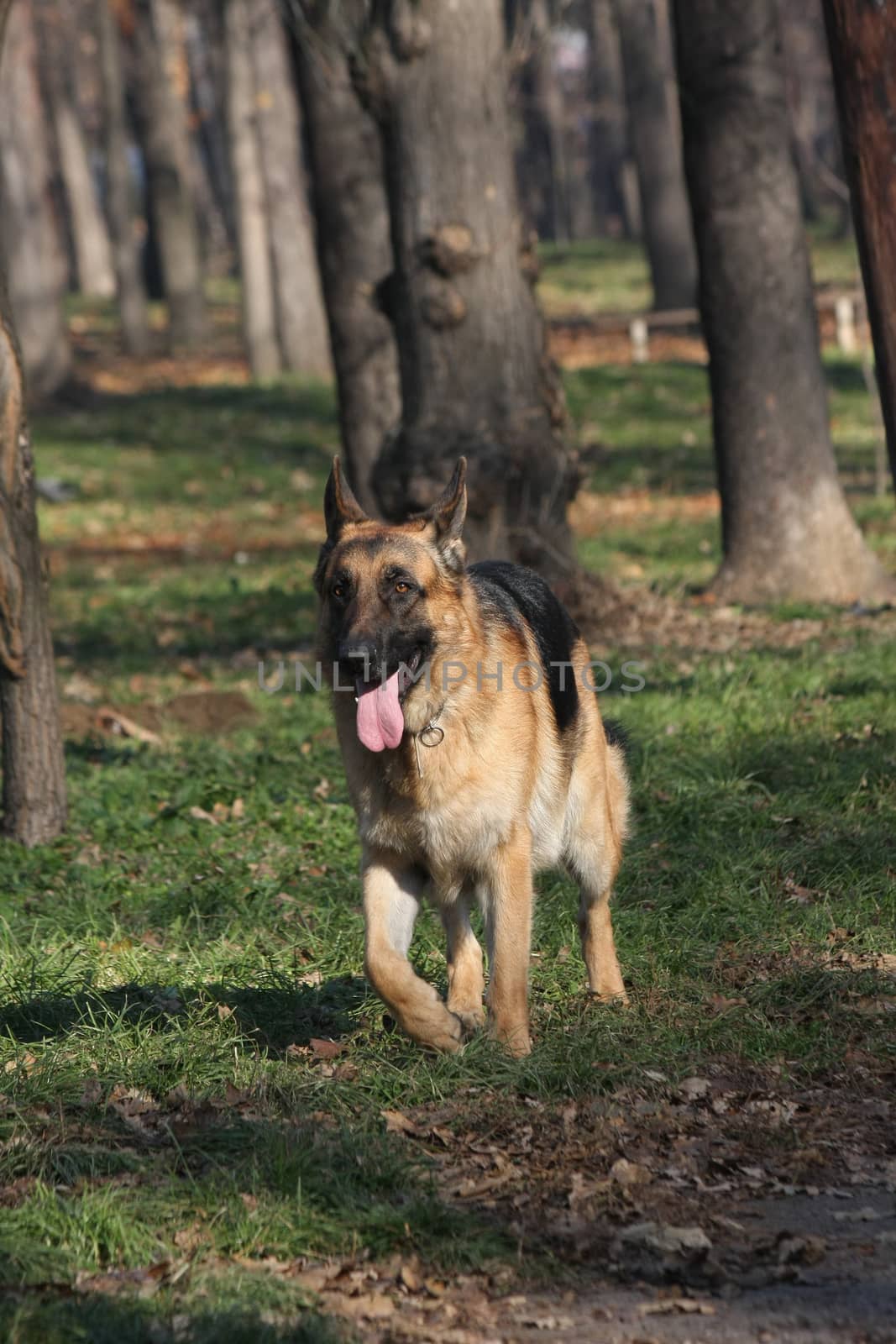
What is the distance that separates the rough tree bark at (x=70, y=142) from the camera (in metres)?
50.6

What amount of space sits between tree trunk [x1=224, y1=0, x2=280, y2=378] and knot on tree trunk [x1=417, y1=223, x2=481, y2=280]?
61.1 ft

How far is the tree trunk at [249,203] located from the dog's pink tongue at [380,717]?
2445 centimetres

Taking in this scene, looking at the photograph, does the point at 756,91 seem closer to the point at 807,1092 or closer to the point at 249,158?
the point at 807,1092

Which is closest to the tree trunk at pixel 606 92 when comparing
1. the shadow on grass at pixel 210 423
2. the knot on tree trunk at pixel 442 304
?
the shadow on grass at pixel 210 423

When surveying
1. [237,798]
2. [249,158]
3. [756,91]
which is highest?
[249,158]

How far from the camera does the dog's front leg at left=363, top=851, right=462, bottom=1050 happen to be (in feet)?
16.8

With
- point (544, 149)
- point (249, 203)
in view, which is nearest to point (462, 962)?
point (249, 203)

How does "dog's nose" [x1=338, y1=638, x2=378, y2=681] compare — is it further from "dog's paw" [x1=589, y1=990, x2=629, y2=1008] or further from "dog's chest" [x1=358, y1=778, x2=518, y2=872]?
"dog's paw" [x1=589, y1=990, x2=629, y2=1008]

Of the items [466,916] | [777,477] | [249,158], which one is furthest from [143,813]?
[249,158]

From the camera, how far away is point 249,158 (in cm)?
2927

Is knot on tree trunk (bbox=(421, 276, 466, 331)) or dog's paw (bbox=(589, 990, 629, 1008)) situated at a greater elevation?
knot on tree trunk (bbox=(421, 276, 466, 331))

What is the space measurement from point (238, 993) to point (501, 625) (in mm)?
1697

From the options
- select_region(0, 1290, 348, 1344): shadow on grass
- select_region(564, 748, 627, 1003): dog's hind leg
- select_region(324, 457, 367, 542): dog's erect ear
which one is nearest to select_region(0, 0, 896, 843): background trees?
select_region(324, 457, 367, 542): dog's erect ear

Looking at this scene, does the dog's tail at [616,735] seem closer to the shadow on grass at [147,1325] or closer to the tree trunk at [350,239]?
the shadow on grass at [147,1325]
